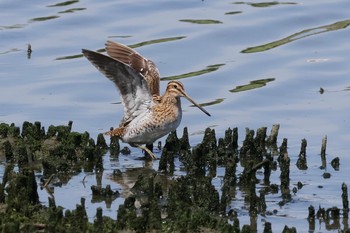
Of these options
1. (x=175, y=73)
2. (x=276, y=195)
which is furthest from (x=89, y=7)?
(x=276, y=195)

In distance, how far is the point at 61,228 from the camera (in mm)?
8844

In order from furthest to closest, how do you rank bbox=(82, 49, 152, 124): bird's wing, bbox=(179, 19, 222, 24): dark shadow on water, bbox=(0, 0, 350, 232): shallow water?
bbox=(179, 19, 222, 24): dark shadow on water → bbox=(0, 0, 350, 232): shallow water → bbox=(82, 49, 152, 124): bird's wing

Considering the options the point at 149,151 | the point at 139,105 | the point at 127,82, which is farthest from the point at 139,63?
the point at 149,151

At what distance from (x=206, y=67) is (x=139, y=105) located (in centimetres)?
364

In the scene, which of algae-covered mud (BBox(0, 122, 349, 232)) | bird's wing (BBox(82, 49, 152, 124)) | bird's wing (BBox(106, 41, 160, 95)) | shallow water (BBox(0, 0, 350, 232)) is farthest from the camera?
bird's wing (BBox(106, 41, 160, 95))

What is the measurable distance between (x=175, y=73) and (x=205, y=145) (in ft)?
16.0

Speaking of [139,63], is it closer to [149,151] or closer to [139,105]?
[139,105]

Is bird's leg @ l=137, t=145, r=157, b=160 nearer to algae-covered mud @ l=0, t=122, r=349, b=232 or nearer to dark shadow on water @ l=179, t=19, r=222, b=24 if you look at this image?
algae-covered mud @ l=0, t=122, r=349, b=232

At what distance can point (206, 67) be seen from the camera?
17.1 metres

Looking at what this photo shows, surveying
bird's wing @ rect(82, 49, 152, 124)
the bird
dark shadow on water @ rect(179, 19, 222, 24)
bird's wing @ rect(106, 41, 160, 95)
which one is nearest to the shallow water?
dark shadow on water @ rect(179, 19, 222, 24)

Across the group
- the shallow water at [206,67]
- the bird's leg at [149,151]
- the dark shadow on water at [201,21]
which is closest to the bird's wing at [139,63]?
the shallow water at [206,67]

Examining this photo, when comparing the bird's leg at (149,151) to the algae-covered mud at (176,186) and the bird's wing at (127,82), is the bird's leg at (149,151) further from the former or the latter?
the bird's wing at (127,82)

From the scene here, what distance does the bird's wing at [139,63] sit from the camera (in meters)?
14.2

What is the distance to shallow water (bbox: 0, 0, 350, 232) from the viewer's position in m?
13.9
